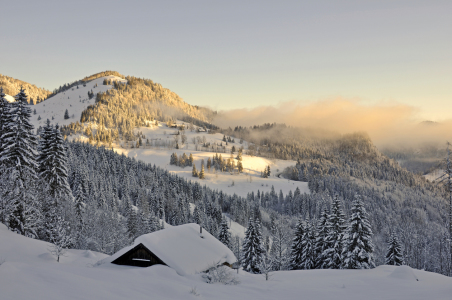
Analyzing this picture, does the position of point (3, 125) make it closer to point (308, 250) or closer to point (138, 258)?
point (138, 258)

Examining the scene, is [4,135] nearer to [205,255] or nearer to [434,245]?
[205,255]

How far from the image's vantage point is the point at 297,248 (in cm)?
4300

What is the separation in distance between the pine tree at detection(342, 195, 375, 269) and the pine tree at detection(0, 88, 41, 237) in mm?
35735

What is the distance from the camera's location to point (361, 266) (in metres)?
33.3

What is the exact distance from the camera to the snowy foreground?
8359mm

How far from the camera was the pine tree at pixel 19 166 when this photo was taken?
90.6ft

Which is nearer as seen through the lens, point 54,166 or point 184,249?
point 184,249

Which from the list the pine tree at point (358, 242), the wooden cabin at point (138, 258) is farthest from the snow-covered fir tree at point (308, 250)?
the wooden cabin at point (138, 258)

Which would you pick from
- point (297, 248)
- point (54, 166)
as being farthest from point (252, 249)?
point (54, 166)

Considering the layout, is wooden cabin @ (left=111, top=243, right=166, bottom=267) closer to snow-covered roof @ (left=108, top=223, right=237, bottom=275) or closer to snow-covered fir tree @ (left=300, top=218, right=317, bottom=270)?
snow-covered roof @ (left=108, top=223, right=237, bottom=275)

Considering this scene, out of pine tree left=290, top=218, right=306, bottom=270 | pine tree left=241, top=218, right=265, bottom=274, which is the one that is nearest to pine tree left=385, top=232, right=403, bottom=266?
pine tree left=290, top=218, right=306, bottom=270

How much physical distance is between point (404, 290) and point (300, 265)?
26.4 m

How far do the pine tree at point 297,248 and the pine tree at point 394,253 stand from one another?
12.5 meters

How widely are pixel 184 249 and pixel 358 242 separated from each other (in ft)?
70.5
